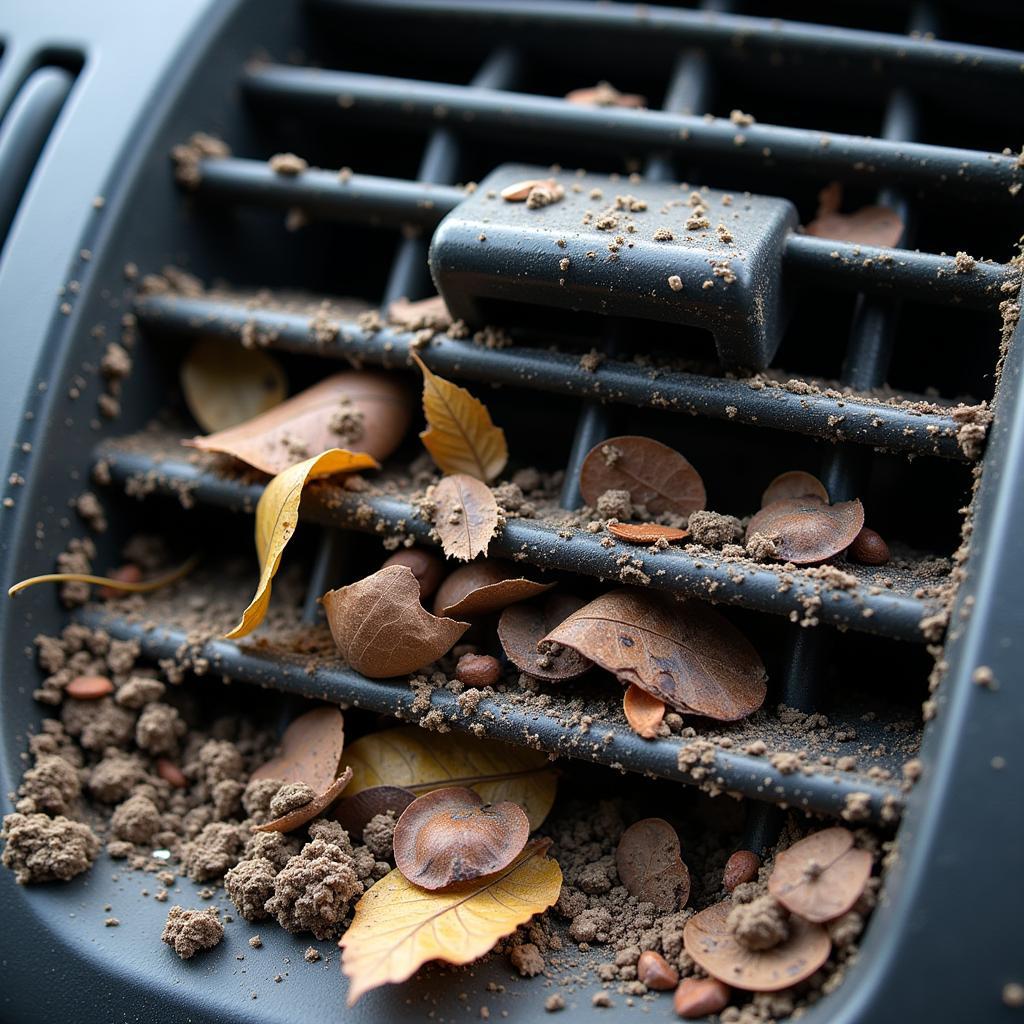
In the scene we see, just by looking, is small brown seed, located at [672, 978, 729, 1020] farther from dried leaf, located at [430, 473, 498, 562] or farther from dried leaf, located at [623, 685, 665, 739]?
dried leaf, located at [430, 473, 498, 562]

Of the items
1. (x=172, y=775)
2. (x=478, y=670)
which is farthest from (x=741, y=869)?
(x=172, y=775)

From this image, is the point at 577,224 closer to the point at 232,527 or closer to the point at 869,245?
the point at 869,245

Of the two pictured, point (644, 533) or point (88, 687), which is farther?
point (88, 687)

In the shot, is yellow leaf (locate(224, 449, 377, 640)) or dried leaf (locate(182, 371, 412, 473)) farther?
dried leaf (locate(182, 371, 412, 473))

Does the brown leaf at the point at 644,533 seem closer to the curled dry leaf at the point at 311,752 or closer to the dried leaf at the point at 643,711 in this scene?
the dried leaf at the point at 643,711

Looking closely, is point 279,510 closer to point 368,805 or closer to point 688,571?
point 368,805

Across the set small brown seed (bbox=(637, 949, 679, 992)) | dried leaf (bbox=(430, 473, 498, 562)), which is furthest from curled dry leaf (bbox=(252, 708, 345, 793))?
small brown seed (bbox=(637, 949, 679, 992))

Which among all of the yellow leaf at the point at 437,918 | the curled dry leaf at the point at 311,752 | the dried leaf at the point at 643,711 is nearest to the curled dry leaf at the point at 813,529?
the dried leaf at the point at 643,711
